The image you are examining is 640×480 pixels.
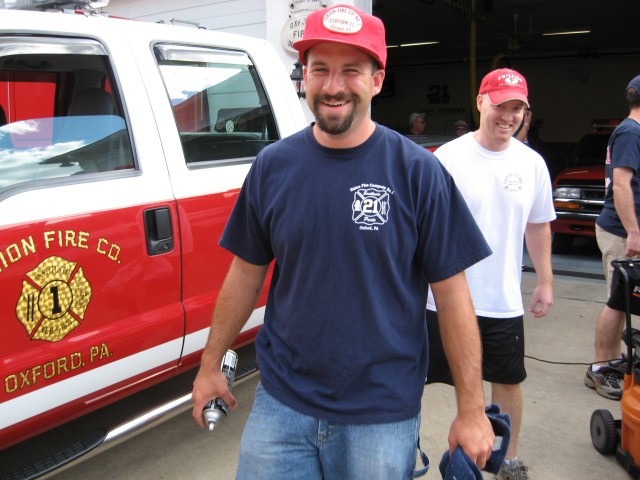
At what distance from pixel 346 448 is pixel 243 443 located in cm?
34

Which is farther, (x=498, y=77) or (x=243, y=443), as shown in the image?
(x=498, y=77)

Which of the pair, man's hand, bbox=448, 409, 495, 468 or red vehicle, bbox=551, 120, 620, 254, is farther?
red vehicle, bbox=551, 120, 620, 254

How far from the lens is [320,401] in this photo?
1717 millimetres

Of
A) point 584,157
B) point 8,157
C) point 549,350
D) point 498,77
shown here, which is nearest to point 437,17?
point 584,157

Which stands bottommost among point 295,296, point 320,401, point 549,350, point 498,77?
point 549,350

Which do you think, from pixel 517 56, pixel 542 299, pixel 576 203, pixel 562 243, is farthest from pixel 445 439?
pixel 517 56

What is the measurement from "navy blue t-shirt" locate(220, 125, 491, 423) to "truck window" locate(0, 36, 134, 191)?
1.29 m

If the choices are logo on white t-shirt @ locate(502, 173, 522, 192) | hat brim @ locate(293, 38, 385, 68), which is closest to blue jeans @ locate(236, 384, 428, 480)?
hat brim @ locate(293, 38, 385, 68)

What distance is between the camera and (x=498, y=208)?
2.79 meters

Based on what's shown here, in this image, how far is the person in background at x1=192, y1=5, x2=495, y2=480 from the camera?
1.67 m

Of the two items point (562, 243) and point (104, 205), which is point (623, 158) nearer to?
point (104, 205)

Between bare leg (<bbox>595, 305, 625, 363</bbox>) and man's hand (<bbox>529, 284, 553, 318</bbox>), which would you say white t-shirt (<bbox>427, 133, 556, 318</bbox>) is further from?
bare leg (<bbox>595, 305, 625, 363</bbox>)

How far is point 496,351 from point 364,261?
4.76 feet

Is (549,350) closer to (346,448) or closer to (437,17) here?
(346,448)
